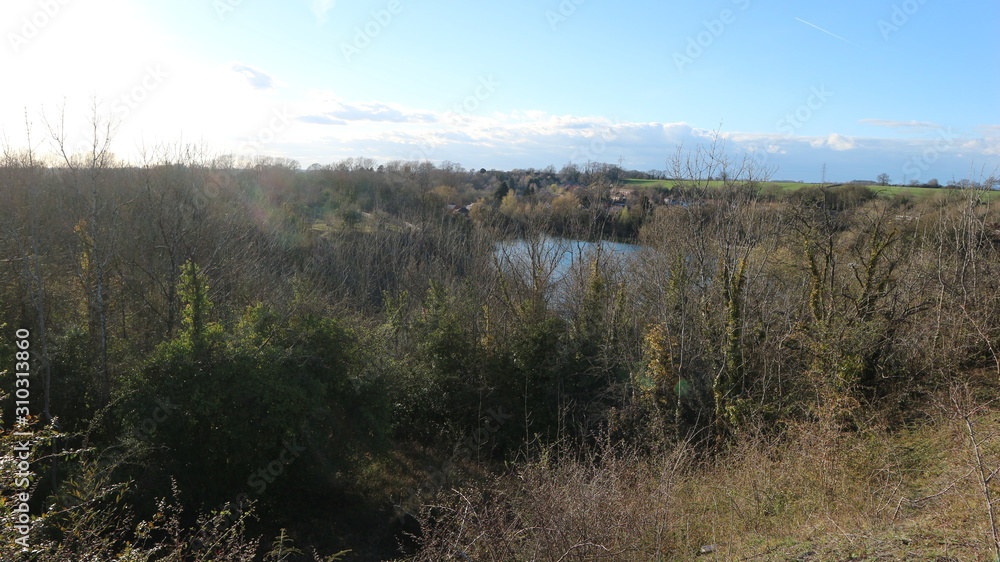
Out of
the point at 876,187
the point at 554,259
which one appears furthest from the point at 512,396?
the point at 876,187

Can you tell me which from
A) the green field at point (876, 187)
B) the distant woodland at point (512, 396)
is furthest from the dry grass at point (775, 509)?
the green field at point (876, 187)

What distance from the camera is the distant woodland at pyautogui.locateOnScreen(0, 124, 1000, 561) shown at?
6484 mm

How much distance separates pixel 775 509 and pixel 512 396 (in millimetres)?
8486

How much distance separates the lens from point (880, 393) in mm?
11531

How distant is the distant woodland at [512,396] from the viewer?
255 inches

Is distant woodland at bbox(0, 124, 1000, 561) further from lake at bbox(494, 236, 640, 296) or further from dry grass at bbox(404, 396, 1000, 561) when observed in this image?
lake at bbox(494, 236, 640, 296)

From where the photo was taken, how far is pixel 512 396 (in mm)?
15398

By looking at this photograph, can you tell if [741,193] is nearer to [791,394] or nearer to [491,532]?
[791,394]

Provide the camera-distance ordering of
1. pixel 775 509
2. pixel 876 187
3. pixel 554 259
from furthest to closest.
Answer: pixel 554 259 < pixel 876 187 < pixel 775 509

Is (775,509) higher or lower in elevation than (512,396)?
higher

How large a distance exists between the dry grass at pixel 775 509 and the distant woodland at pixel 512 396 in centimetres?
5

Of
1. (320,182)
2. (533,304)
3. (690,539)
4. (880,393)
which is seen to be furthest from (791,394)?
(320,182)

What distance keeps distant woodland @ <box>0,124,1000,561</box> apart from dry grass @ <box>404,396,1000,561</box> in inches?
2.2

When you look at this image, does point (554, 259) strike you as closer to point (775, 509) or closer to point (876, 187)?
point (876, 187)
